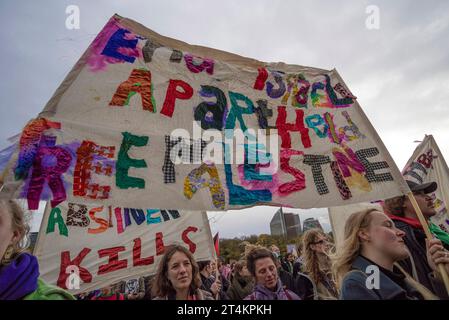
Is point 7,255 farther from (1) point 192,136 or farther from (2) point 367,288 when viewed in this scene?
(2) point 367,288

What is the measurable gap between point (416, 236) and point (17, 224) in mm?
3588

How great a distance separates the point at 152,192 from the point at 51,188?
0.67 metres

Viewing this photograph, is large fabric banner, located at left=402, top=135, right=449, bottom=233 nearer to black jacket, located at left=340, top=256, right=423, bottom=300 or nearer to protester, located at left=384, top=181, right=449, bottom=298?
protester, located at left=384, top=181, right=449, bottom=298

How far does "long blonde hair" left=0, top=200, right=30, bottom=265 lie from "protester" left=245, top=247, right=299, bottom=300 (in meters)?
2.48

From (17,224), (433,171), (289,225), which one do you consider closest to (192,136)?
(17,224)

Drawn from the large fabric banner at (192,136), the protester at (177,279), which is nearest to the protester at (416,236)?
the large fabric banner at (192,136)

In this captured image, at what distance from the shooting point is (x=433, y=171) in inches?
194

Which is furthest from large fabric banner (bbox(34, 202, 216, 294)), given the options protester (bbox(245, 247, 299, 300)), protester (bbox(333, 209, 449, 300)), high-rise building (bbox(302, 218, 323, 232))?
high-rise building (bbox(302, 218, 323, 232))

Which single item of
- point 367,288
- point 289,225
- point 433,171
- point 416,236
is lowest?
point 367,288

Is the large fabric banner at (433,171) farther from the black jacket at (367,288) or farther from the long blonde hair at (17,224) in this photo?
the long blonde hair at (17,224)

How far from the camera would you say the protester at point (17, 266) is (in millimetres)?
1706

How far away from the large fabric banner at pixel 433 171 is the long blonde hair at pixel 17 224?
515cm

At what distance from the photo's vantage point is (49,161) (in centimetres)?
202
